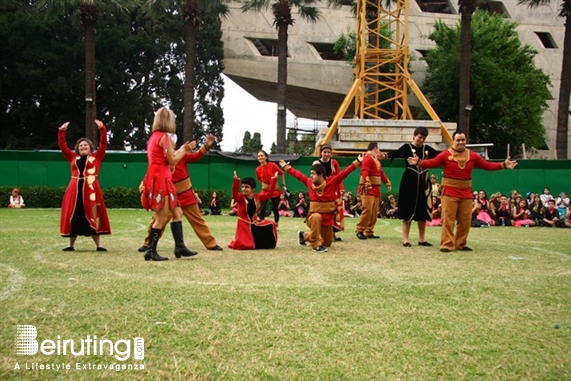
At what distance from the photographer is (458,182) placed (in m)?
10.1

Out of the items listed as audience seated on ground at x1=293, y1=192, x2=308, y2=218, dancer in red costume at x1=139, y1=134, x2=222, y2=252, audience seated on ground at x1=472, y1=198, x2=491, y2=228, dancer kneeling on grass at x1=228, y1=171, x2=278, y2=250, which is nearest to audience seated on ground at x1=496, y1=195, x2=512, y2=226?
audience seated on ground at x1=472, y1=198, x2=491, y2=228

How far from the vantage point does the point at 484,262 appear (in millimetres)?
8188

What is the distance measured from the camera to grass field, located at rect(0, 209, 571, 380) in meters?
3.67

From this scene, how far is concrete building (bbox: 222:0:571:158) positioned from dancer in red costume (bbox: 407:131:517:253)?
38.6 metres

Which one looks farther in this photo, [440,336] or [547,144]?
[547,144]

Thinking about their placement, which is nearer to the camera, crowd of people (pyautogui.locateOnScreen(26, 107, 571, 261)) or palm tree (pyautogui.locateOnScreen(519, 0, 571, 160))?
crowd of people (pyautogui.locateOnScreen(26, 107, 571, 261))

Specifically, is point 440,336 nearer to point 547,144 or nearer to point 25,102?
point 25,102

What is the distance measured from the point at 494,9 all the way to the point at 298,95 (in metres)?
19.2

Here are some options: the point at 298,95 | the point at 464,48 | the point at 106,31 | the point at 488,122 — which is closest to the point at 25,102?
the point at 106,31

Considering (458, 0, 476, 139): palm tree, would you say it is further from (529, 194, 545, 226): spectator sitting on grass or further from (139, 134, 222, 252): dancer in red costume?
(139, 134, 222, 252): dancer in red costume

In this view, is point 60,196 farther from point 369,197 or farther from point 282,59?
point 369,197
